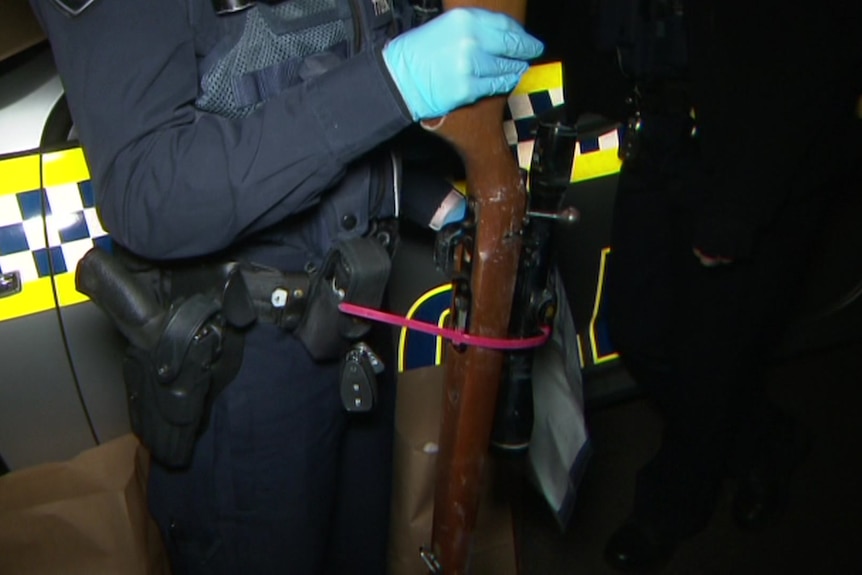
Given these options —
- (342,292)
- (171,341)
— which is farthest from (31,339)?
(342,292)

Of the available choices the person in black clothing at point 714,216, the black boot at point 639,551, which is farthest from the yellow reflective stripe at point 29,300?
the black boot at point 639,551

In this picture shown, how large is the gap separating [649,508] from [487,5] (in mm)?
1194

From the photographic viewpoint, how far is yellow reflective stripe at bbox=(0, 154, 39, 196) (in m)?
1.11

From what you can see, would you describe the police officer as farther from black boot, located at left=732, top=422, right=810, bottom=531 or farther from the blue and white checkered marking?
black boot, located at left=732, top=422, right=810, bottom=531

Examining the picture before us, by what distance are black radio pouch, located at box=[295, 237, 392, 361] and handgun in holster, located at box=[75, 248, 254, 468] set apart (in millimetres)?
78

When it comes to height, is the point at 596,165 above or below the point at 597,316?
above

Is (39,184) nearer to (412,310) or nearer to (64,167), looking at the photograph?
(64,167)

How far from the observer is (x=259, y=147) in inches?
29.0

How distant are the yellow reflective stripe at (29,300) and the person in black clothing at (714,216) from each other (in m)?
1.02

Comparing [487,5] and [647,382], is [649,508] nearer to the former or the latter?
[647,382]

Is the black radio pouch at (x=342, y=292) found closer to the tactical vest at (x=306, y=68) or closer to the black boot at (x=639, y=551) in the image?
the tactical vest at (x=306, y=68)

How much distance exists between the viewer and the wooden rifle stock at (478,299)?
2.59 feet

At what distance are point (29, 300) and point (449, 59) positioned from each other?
80cm

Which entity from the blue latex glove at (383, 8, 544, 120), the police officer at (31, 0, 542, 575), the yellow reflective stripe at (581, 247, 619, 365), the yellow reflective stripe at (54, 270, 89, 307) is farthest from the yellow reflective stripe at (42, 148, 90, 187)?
the yellow reflective stripe at (581, 247, 619, 365)
